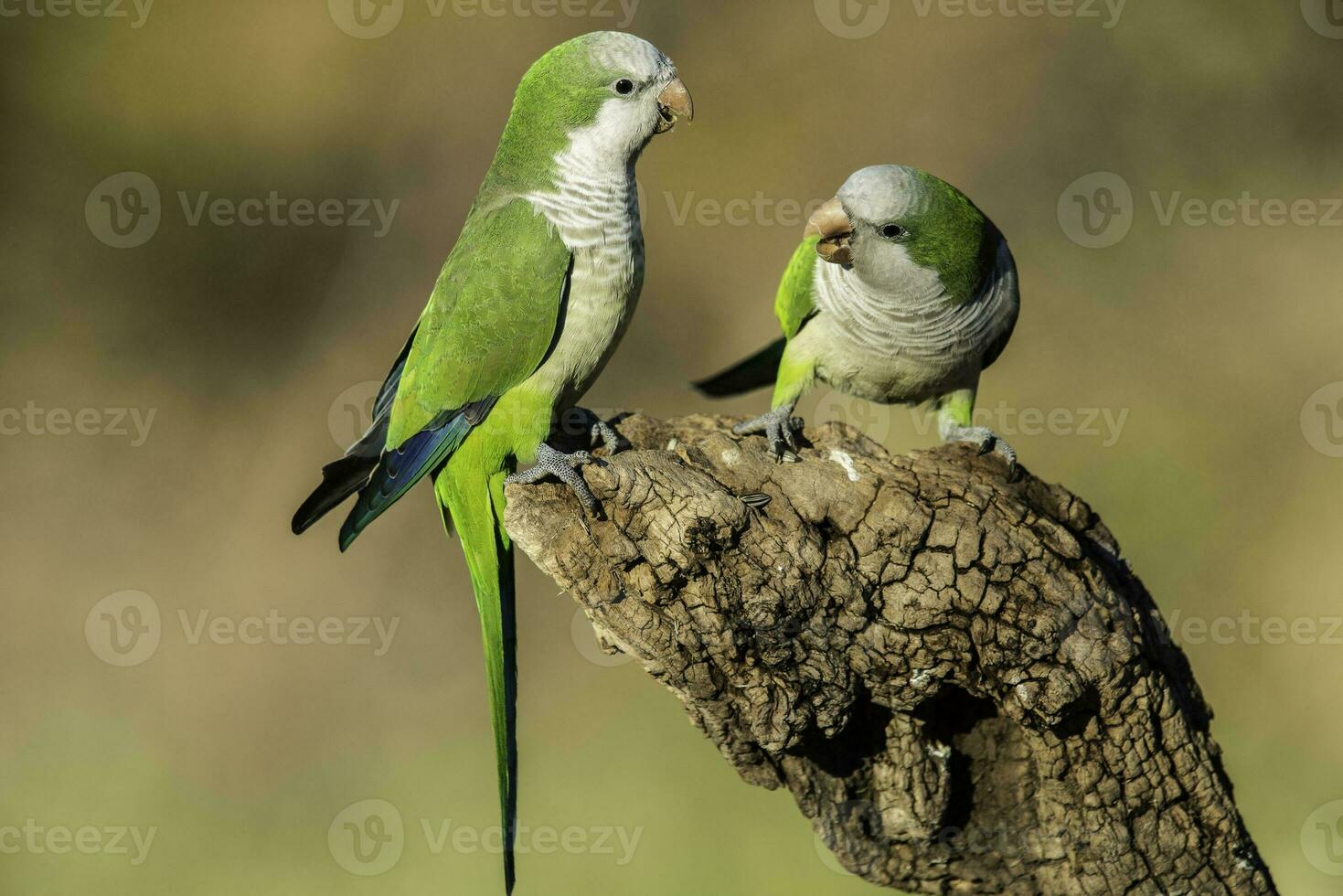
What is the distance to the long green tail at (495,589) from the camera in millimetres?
3697

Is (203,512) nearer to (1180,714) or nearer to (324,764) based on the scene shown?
(324,764)

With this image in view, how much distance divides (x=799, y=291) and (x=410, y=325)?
368 cm

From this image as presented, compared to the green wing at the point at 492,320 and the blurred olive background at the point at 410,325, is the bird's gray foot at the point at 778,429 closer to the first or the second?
the green wing at the point at 492,320

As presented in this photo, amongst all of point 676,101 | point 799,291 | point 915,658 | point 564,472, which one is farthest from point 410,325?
point 915,658

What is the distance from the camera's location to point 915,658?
11.0 ft

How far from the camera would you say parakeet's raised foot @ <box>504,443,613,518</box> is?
3.24 meters

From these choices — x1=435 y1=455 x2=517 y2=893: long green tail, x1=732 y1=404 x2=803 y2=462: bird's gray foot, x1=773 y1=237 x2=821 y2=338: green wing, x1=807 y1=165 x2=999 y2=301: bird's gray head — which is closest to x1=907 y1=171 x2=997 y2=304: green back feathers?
x1=807 y1=165 x2=999 y2=301: bird's gray head

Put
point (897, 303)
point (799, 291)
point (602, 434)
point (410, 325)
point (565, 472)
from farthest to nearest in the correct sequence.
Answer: point (410, 325), point (799, 291), point (897, 303), point (602, 434), point (565, 472)

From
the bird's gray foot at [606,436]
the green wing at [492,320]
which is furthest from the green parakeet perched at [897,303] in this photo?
the green wing at [492,320]

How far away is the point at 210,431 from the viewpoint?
24.3ft

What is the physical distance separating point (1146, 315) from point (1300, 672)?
254cm

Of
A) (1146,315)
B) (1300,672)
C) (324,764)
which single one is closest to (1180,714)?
(1300,672)

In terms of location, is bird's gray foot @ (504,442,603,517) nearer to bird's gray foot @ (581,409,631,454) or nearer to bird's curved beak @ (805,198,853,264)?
bird's gray foot @ (581,409,631,454)

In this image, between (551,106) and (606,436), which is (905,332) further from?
(551,106)
